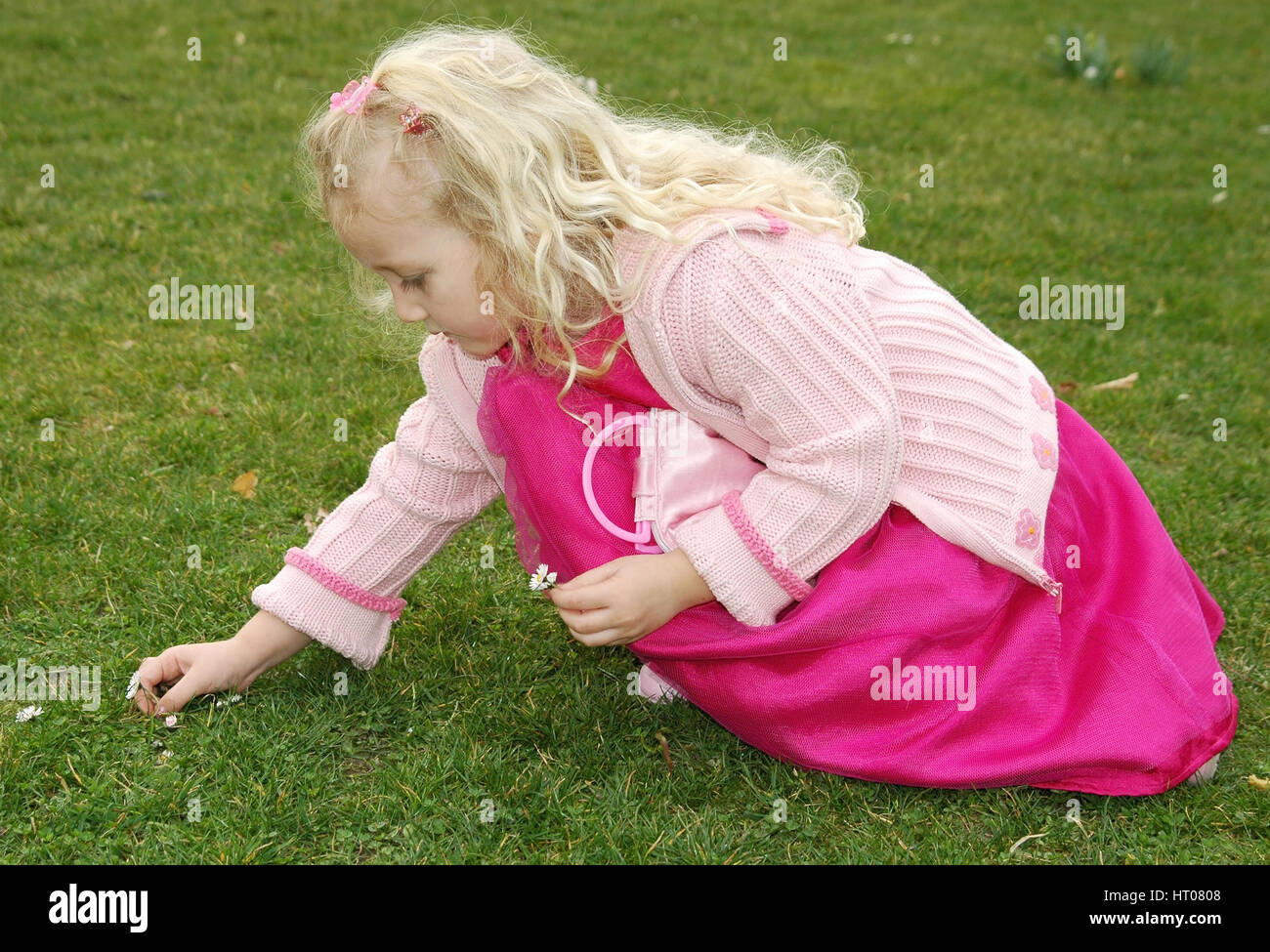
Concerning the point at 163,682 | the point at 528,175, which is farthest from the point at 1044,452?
the point at 163,682

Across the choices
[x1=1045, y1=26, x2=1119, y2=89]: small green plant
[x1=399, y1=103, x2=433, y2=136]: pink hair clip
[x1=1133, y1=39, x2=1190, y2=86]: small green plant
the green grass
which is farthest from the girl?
[x1=1133, y1=39, x2=1190, y2=86]: small green plant

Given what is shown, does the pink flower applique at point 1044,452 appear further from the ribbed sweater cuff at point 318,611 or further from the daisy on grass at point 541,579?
the ribbed sweater cuff at point 318,611

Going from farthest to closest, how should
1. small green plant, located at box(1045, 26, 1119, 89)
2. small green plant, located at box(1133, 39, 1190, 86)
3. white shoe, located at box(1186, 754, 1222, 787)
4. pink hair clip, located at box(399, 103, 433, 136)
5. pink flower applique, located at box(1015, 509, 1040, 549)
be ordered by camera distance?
1. small green plant, located at box(1133, 39, 1190, 86)
2. small green plant, located at box(1045, 26, 1119, 89)
3. white shoe, located at box(1186, 754, 1222, 787)
4. pink flower applique, located at box(1015, 509, 1040, 549)
5. pink hair clip, located at box(399, 103, 433, 136)

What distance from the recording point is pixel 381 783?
2229mm

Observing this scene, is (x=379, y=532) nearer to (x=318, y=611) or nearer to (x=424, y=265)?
(x=318, y=611)

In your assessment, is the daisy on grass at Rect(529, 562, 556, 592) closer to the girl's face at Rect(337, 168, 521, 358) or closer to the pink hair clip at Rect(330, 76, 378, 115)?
the girl's face at Rect(337, 168, 521, 358)

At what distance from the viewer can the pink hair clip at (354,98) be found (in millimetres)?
1948

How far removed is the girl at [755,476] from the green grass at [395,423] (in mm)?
128

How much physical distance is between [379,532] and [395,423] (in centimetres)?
108

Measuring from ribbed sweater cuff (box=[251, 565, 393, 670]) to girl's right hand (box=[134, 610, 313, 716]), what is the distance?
0.04 meters

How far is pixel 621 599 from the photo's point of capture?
204 cm

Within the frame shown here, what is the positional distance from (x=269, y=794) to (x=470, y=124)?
1.15m

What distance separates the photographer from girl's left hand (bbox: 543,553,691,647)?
2.04m
